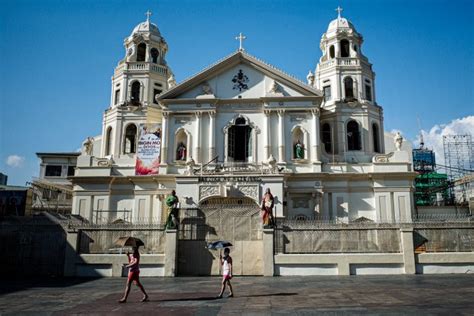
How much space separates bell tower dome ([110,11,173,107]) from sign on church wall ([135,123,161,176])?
411 centimetres

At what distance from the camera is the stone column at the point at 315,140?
3572cm

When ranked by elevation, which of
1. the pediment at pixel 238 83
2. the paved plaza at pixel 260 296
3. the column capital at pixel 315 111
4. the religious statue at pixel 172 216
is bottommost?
the paved plaza at pixel 260 296

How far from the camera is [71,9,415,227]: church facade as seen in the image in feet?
116

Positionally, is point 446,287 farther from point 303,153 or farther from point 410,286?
point 303,153

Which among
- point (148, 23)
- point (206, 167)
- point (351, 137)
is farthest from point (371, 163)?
point (148, 23)

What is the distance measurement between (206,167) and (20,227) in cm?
1601

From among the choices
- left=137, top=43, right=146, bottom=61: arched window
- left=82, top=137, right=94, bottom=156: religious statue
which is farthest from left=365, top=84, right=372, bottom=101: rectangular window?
left=82, top=137, right=94, bottom=156: religious statue

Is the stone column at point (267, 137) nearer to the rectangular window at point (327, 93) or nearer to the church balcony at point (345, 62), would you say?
the rectangular window at point (327, 93)

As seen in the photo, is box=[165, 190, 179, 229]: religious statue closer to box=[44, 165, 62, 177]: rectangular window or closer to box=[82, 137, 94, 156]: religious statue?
box=[82, 137, 94, 156]: religious statue

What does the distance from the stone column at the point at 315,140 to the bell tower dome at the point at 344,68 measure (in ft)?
14.7

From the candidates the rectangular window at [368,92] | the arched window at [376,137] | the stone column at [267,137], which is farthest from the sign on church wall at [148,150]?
the rectangular window at [368,92]

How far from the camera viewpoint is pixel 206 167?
35094 mm

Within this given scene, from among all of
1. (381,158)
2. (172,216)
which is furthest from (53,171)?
(172,216)

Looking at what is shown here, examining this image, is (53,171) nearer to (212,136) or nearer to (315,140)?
(212,136)
